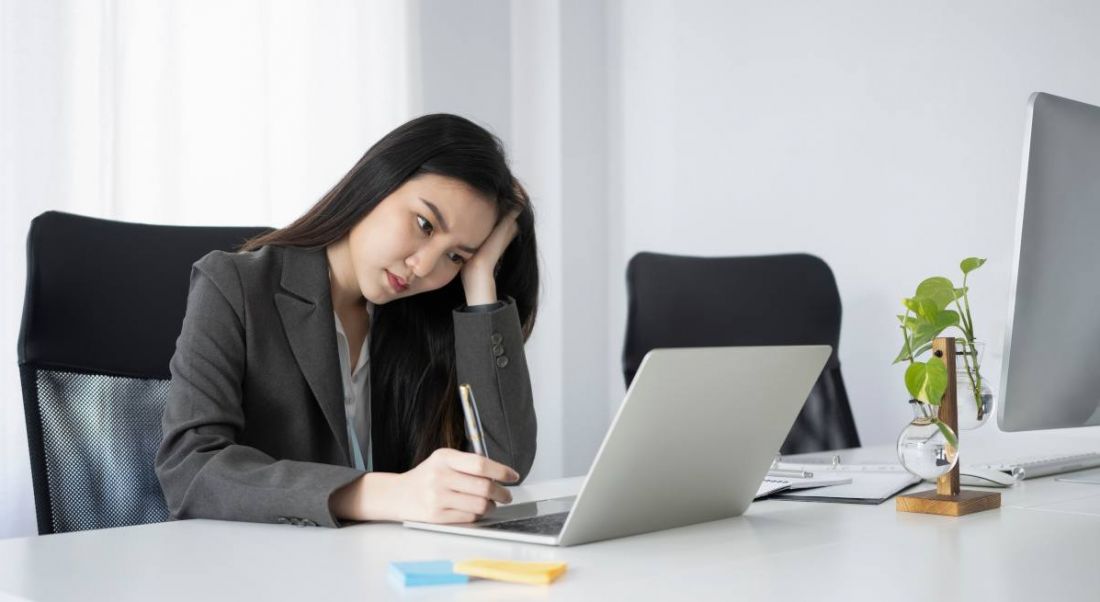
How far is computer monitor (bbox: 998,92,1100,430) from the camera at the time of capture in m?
1.17

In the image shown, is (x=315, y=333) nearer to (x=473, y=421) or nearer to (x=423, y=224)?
(x=423, y=224)

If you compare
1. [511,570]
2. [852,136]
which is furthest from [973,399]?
[852,136]

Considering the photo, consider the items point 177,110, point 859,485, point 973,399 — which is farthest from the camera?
point 177,110

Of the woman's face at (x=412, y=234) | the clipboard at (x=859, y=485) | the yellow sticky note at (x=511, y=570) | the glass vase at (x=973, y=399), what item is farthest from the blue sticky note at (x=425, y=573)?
the glass vase at (x=973, y=399)

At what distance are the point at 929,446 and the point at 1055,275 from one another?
0.83 ft

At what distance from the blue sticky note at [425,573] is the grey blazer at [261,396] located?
0.31m

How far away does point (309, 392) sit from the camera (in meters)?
1.48

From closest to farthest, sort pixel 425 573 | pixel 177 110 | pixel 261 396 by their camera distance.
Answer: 1. pixel 425 573
2. pixel 261 396
3. pixel 177 110

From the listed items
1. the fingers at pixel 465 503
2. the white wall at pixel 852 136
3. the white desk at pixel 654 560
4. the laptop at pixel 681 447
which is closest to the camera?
the white desk at pixel 654 560

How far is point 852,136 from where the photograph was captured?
118 inches

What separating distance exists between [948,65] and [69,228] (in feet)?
7.26

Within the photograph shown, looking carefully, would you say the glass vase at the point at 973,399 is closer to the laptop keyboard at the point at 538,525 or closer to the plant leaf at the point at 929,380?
the plant leaf at the point at 929,380

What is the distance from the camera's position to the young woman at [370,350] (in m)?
1.11

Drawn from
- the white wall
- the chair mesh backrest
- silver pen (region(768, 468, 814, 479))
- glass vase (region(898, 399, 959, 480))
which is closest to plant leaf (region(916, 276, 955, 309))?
glass vase (region(898, 399, 959, 480))
